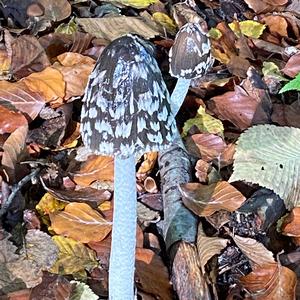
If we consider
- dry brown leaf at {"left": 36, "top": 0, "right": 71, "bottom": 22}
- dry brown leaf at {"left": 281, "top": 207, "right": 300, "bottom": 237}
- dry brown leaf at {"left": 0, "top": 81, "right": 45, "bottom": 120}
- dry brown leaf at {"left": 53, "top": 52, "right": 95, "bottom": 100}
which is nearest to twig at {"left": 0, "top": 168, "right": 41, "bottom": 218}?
dry brown leaf at {"left": 0, "top": 81, "right": 45, "bottom": 120}

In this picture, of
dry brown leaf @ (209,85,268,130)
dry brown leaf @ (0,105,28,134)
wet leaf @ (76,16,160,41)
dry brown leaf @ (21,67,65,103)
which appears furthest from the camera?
wet leaf @ (76,16,160,41)

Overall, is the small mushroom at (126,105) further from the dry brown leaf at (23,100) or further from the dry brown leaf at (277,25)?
the dry brown leaf at (277,25)

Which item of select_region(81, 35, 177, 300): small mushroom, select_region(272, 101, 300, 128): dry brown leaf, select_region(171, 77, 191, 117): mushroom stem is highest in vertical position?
select_region(81, 35, 177, 300): small mushroom

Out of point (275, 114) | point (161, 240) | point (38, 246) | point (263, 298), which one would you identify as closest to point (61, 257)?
point (38, 246)

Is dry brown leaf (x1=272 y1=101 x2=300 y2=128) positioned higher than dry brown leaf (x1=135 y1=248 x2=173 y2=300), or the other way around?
dry brown leaf (x1=272 y1=101 x2=300 y2=128)

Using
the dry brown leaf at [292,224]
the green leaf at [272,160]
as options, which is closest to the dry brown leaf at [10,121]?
the green leaf at [272,160]

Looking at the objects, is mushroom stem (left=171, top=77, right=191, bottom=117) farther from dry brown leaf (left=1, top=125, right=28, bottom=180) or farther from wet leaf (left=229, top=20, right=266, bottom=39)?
wet leaf (left=229, top=20, right=266, bottom=39)

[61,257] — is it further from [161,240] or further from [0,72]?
[0,72]

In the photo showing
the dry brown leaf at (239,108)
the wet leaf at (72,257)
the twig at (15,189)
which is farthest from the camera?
the dry brown leaf at (239,108)
